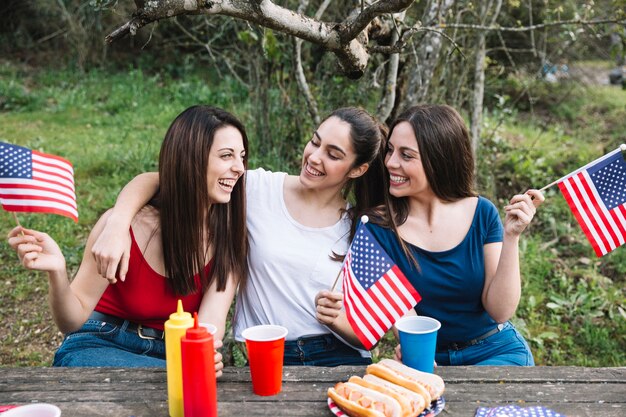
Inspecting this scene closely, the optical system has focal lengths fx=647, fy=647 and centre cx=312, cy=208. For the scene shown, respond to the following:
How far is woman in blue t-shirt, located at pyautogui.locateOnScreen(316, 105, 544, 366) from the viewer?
106 inches

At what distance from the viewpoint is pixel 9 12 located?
38.0 feet

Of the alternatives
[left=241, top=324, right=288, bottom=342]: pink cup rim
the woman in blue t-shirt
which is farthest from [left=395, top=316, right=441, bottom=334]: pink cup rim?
the woman in blue t-shirt

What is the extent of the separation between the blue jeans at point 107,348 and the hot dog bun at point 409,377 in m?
0.83

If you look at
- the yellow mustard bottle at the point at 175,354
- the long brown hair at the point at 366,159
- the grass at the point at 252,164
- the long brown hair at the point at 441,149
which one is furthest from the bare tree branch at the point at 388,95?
the yellow mustard bottle at the point at 175,354

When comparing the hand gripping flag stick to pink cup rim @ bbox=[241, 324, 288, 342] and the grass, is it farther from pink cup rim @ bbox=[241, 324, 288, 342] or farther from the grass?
the grass

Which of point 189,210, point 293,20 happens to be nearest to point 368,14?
point 293,20

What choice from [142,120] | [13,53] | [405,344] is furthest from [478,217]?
[13,53]

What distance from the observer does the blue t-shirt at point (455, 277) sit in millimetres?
2688

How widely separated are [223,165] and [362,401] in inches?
46.1

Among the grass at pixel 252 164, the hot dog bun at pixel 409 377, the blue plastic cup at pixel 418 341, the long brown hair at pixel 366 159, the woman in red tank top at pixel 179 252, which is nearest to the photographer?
the hot dog bun at pixel 409 377

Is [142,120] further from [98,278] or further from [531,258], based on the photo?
[98,278]

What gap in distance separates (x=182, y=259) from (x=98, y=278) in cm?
32

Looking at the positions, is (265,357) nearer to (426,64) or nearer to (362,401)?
(362,401)

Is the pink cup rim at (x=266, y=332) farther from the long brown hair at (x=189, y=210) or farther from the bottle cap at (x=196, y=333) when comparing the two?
the long brown hair at (x=189, y=210)
